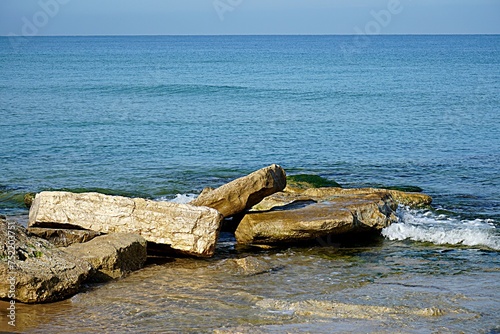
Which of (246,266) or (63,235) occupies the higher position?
(63,235)

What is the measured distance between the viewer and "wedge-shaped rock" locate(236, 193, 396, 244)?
12.0 metres

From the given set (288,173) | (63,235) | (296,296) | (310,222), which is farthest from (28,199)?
(296,296)

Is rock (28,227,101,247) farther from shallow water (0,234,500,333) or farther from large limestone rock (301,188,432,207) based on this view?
large limestone rock (301,188,432,207)

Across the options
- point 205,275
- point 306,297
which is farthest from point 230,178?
point 306,297

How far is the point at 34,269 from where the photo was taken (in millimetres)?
8906

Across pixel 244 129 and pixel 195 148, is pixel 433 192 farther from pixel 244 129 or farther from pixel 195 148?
pixel 244 129

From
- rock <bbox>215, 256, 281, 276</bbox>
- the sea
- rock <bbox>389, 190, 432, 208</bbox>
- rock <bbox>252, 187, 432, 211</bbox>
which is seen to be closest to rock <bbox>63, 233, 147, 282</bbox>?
the sea

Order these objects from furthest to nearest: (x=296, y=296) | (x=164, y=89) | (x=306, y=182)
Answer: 1. (x=164, y=89)
2. (x=306, y=182)
3. (x=296, y=296)

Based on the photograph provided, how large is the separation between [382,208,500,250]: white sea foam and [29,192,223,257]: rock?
3865 millimetres

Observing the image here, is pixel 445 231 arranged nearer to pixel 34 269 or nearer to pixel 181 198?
pixel 181 198

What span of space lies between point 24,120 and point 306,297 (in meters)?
25.5

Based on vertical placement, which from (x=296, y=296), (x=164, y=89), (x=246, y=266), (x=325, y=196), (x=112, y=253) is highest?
(x=164, y=89)

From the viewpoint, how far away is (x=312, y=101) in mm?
41688

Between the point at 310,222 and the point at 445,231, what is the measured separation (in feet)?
9.99
